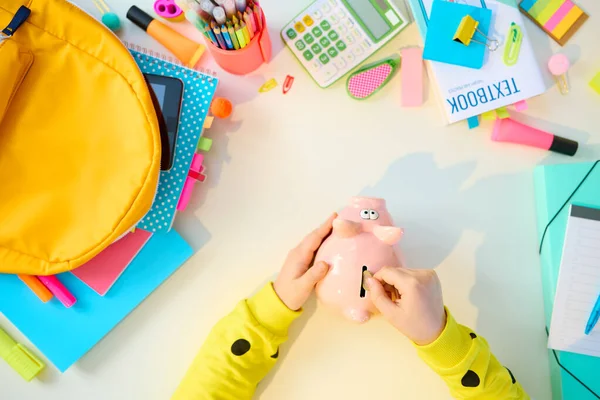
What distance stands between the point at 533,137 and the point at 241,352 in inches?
18.6

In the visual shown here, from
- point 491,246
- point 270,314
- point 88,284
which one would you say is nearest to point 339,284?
point 270,314

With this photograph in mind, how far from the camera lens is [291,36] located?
0.67 meters

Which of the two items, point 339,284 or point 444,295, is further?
point 444,295

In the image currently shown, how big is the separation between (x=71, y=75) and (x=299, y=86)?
11.7 inches

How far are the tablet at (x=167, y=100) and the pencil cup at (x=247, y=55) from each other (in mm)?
65

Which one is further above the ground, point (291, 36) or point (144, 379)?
point (291, 36)

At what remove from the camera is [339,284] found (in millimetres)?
510

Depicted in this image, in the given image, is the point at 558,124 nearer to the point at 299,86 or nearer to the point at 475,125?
the point at 475,125

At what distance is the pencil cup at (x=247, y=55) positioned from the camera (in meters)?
0.61

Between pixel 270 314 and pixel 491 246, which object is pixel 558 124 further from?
pixel 270 314

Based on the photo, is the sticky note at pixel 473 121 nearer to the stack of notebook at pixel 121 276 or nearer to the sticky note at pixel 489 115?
the sticky note at pixel 489 115

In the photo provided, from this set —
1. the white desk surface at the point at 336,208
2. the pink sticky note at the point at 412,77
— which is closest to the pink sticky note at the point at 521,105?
the white desk surface at the point at 336,208

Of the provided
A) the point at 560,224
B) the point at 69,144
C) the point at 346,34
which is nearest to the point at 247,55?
the point at 346,34

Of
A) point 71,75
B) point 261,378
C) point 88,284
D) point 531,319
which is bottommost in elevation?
point 531,319
